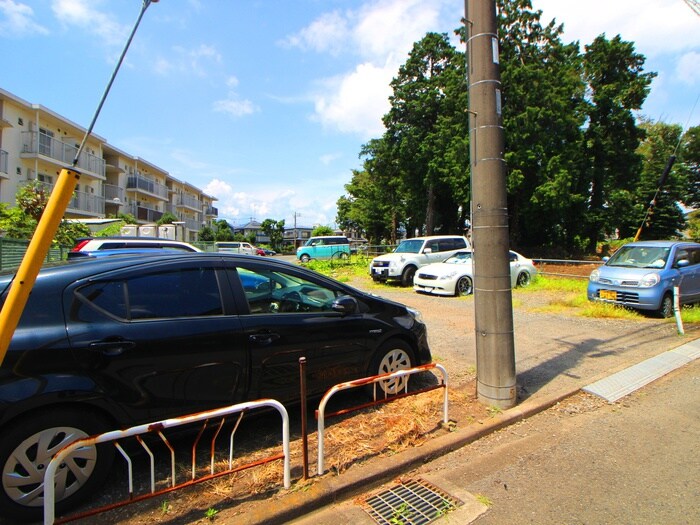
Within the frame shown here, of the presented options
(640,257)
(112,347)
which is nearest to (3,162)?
(112,347)

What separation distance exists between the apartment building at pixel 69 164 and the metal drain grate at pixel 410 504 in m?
12.5

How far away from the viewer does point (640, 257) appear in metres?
9.49

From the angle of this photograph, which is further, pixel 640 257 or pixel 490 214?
pixel 640 257

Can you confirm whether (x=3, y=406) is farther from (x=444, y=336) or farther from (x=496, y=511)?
(x=444, y=336)

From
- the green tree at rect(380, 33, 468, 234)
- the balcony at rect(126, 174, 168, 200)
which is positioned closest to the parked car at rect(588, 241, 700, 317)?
the green tree at rect(380, 33, 468, 234)

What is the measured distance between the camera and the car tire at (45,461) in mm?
2354

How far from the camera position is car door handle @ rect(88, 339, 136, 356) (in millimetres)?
2668

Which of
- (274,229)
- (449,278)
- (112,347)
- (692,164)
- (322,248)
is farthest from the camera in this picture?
(274,229)

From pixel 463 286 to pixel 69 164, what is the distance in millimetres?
11780

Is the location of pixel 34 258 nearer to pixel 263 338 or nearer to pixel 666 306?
pixel 263 338

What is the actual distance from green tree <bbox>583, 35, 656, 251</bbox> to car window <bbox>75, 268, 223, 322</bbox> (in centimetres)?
2986

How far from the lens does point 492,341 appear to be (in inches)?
163

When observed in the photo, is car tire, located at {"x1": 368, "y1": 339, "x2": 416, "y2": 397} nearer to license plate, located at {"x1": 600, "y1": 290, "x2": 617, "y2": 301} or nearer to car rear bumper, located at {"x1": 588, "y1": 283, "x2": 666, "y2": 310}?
car rear bumper, located at {"x1": 588, "y1": 283, "x2": 666, "y2": 310}

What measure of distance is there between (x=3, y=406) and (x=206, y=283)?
A: 1446 mm
